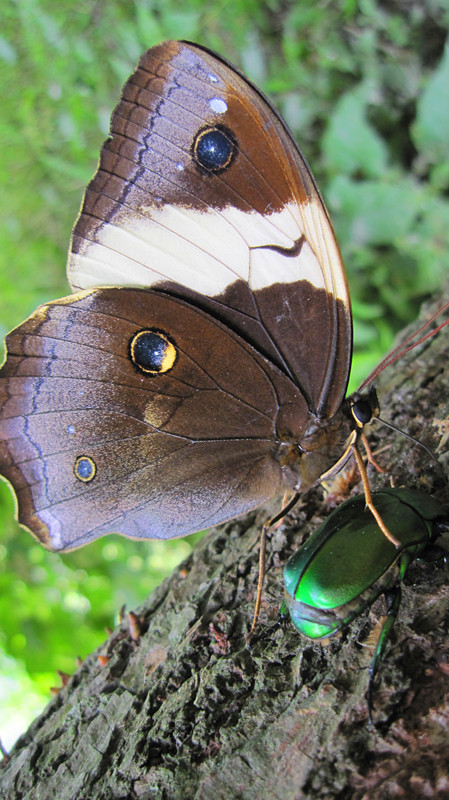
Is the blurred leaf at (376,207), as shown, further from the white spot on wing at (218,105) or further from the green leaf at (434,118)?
the white spot on wing at (218,105)

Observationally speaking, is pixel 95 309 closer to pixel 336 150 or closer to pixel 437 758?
pixel 437 758

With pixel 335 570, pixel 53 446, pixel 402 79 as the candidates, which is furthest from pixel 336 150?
pixel 335 570

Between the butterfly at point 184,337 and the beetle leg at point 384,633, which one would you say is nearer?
the beetle leg at point 384,633

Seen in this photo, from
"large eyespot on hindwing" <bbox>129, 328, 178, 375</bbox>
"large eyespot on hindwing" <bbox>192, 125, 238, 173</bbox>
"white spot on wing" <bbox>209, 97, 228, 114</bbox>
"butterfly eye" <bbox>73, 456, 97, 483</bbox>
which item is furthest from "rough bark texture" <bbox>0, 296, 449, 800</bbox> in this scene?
"white spot on wing" <bbox>209, 97, 228, 114</bbox>

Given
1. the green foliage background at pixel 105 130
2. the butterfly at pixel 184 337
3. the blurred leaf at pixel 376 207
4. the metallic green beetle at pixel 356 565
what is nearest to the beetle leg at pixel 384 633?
the metallic green beetle at pixel 356 565

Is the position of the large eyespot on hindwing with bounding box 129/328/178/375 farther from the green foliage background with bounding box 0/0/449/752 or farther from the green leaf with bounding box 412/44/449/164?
the green leaf with bounding box 412/44/449/164
